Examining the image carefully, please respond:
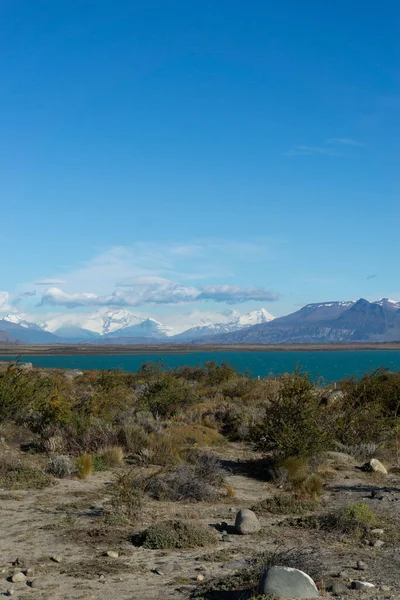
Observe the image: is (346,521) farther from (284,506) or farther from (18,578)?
(18,578)

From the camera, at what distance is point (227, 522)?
40.2 ft

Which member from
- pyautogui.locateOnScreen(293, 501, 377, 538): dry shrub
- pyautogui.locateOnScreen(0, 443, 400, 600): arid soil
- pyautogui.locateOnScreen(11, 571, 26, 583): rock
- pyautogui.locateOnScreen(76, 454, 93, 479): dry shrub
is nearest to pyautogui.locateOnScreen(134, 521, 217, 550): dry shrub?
pyautogui.locateOnScreen(0, 443, 400, 600): arid soil

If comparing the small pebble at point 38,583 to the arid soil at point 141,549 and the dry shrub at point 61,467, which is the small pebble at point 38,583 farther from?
the dry shrub at point 61,467

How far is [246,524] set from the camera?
11.4 metres

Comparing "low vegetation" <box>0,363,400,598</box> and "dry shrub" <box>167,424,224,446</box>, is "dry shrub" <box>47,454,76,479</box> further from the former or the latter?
"dry shrub" <box>167,424,224,446</box>

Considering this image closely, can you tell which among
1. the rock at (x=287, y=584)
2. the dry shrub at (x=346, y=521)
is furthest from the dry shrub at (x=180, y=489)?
the rock at (x=287, y=584)

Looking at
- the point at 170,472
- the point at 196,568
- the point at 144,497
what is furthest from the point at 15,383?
the point at 196,568

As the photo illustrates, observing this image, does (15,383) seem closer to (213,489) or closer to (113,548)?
(213,489)

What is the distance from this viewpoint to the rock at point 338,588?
834 cm

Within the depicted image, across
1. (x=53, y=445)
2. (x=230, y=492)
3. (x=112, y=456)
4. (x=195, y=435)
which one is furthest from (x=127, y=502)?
(x=195, y=435)

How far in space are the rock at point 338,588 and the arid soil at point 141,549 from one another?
0.06m

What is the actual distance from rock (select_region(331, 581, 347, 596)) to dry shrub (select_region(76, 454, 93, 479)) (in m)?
8.80

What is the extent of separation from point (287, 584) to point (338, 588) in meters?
0.88

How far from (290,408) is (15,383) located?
31.9 ft
